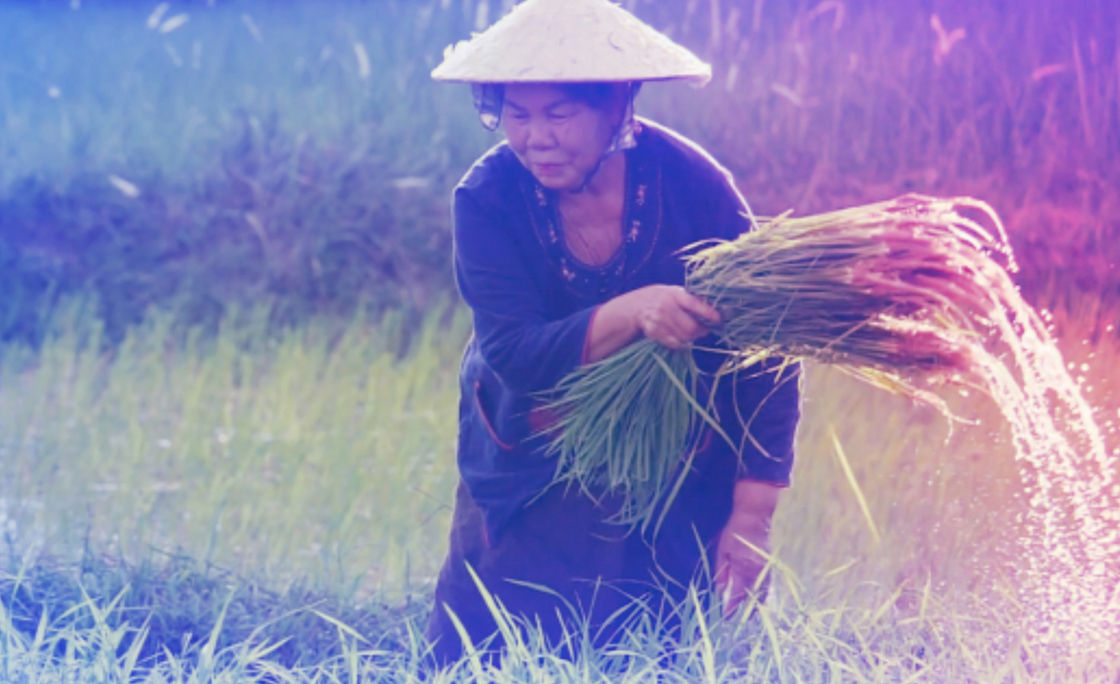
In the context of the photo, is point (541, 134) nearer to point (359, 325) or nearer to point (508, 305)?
point (508, 305)

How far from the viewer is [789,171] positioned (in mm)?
3299

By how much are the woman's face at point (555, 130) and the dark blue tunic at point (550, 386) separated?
9cm

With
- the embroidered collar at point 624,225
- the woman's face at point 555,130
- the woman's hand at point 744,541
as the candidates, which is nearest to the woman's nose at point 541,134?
the woman's face at point 555,130

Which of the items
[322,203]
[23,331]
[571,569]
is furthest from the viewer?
[322,203]

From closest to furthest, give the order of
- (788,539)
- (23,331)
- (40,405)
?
(788,539) → (40,405) → (23,331)

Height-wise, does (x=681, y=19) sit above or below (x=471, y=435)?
above

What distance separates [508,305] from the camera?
76.1 inches

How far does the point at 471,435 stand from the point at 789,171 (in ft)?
4.84

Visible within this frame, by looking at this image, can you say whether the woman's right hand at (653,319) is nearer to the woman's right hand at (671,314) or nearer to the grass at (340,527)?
the woman's right hand at (671,314)

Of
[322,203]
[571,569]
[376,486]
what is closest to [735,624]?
[571,569]

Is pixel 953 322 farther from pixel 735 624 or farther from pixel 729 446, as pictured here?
pixel 735 624

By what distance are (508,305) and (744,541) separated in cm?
51

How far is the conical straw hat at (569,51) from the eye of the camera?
5.94ft

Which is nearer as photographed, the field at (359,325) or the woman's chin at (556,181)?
Answer: the woman's chin at (556,181)
